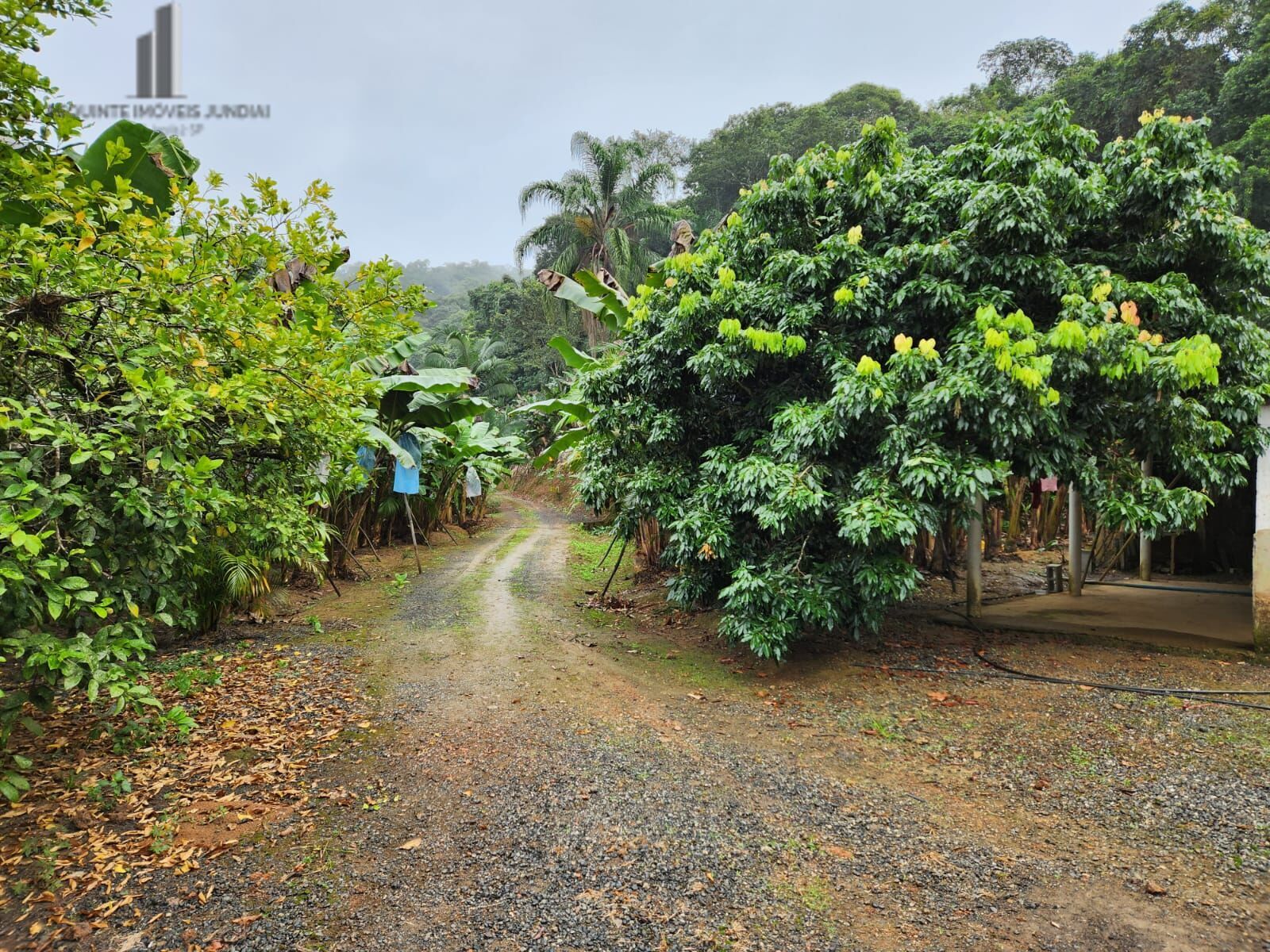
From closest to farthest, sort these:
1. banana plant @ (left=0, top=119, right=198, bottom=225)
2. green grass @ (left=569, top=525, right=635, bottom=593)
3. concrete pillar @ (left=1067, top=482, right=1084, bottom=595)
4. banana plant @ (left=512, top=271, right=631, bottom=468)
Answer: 1. banana plant @ (left=0, top=119, right=198, bottom=225)
2. banana plant @ (left=512, top=271, right=631, bottom=468)
3. concrete pillar @ (left=1067, top=482, right=1084, bottom=595)
4. green grass @ (left=569, top=525, right=635, bottom=593)

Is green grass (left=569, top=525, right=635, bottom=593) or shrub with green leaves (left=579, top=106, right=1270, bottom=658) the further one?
green grass (left=569, top=525, right=635, bottom=593)

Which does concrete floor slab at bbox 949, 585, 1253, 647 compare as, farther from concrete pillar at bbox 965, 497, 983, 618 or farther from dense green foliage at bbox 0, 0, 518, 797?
dense green foliage at bbox 0, 0, 518, 797

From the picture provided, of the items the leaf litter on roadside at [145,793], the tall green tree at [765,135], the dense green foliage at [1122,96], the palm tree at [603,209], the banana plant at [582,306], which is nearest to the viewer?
the leaf litter on roadside at [145,793]

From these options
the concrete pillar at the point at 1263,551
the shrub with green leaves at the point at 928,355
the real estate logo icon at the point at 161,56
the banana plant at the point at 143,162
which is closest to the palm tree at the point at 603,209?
the real estate logo icon at the point at 161,56

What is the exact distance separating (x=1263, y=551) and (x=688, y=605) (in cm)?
496

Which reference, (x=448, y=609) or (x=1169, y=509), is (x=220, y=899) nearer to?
(x=448, y=609)

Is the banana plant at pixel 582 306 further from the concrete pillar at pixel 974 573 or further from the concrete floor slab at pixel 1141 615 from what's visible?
the concrete floor slab at pixel 1141 615

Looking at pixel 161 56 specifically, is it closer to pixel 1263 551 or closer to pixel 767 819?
pixel 767 819

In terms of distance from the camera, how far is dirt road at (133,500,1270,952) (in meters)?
2.76

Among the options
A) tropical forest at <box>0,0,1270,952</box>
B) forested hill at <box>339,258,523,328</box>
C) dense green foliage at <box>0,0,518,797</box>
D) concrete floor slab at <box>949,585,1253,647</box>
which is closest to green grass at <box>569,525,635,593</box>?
tropical forest at <box>0,0,1270,952</box>

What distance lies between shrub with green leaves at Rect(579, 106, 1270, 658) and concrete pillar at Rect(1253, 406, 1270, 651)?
233 mm

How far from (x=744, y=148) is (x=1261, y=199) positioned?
23366 millimetres

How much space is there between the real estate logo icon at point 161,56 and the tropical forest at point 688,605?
0.25 feet

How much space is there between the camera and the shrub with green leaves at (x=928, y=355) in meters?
4.91
